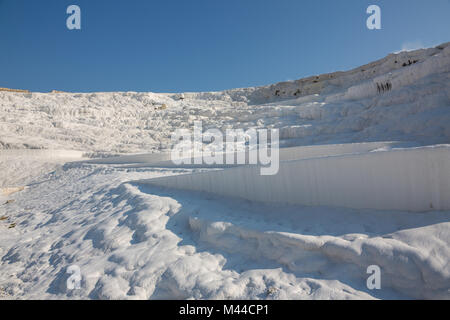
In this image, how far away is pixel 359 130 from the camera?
35.8ft

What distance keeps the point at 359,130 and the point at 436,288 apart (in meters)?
9.84

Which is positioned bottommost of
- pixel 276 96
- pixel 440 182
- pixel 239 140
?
pixel 440 182

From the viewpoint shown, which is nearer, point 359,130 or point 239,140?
point 359,130

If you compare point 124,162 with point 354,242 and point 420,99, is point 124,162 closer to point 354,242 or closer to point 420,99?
point 354,242

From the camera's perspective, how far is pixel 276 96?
24.3 metres

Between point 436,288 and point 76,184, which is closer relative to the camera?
point 436,288

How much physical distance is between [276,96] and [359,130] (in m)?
14.3

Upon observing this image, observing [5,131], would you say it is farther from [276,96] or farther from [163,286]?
[276,96]
